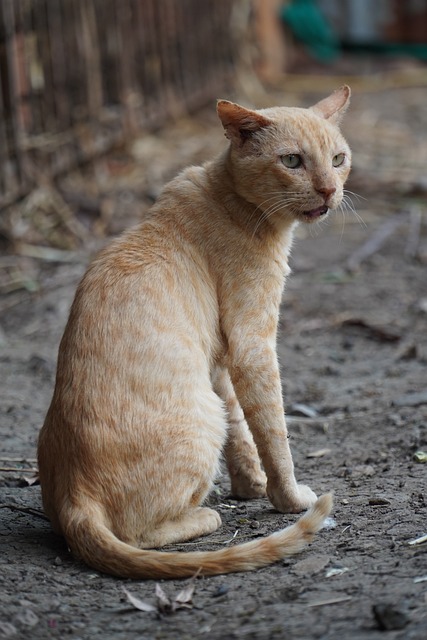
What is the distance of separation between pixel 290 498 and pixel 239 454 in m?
0.38

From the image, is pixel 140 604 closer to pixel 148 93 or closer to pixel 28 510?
pixel 28 510

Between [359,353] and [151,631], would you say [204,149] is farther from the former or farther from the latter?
[151,631]

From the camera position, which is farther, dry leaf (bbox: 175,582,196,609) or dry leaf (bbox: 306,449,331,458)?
dry leaf (bbox: 306,449,331,458)

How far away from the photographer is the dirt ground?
2951mm

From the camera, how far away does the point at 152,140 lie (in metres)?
10.5

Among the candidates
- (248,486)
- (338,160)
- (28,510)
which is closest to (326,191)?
(338,160)

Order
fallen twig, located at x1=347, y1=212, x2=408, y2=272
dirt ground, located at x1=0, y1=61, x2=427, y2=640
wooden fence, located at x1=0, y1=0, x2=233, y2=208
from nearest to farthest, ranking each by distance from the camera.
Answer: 1. dirt ground, located at x1=0, y1=61, x2=427, y2=640
2. fallen twig, located at x1=347, y1=212, x2=408, y2=272
3. wooden fence, located at x1=0, y1=0, x2=233, y2=208

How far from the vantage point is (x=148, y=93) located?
10.6 m

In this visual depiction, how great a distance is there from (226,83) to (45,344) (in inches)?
298

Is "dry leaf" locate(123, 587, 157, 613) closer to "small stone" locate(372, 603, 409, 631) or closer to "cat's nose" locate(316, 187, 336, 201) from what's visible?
"small stone" locate(372, 603, 409, 631)

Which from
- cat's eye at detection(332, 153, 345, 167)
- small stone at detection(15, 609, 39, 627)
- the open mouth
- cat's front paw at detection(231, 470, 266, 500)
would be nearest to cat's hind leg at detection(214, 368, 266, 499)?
cat's front paw at detection(231, 470, 266, 500)

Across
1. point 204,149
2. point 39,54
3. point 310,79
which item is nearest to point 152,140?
point 204,149

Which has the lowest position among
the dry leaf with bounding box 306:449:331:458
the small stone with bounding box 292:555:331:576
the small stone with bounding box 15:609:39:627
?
the dry leaf with bounding box 306:449:331:458

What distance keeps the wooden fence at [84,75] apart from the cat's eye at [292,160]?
14.0 ft
